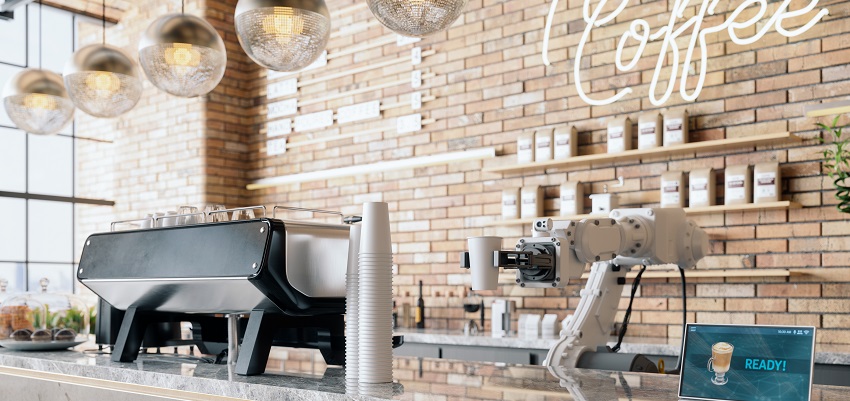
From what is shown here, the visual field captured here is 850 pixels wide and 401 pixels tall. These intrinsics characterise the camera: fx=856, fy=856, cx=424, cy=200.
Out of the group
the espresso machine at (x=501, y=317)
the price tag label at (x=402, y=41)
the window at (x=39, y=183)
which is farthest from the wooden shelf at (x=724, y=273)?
the window at (x=39, y=183)

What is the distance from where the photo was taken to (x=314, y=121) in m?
6.60

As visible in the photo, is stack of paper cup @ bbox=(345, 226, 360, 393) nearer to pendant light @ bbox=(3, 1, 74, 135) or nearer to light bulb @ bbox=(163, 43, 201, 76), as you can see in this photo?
light bulb @ bbox=(163, 43, 201, 76)

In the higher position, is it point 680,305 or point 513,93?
point 513,93

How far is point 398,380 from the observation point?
200 cm

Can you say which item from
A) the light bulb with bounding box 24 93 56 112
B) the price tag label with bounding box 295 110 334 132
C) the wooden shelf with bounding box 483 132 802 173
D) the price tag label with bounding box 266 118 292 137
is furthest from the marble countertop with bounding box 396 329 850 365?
the light bulb with bounding box 24 93 56 112

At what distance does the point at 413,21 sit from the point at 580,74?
9.45ft

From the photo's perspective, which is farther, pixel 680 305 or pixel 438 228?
pixel 438 228

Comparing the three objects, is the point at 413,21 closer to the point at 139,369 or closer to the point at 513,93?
the point at 139,369

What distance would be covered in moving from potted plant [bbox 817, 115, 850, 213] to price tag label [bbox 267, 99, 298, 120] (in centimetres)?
391

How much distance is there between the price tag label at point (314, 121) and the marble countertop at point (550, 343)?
186 centimetres

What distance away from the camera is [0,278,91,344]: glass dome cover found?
2.96 metres

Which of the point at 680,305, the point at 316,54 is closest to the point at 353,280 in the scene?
the point at 316,54

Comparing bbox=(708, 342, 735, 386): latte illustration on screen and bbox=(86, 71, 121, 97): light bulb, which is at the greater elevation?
bbox=(86, 71, 121, 97): light bulb

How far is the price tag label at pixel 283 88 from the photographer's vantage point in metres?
6.77
